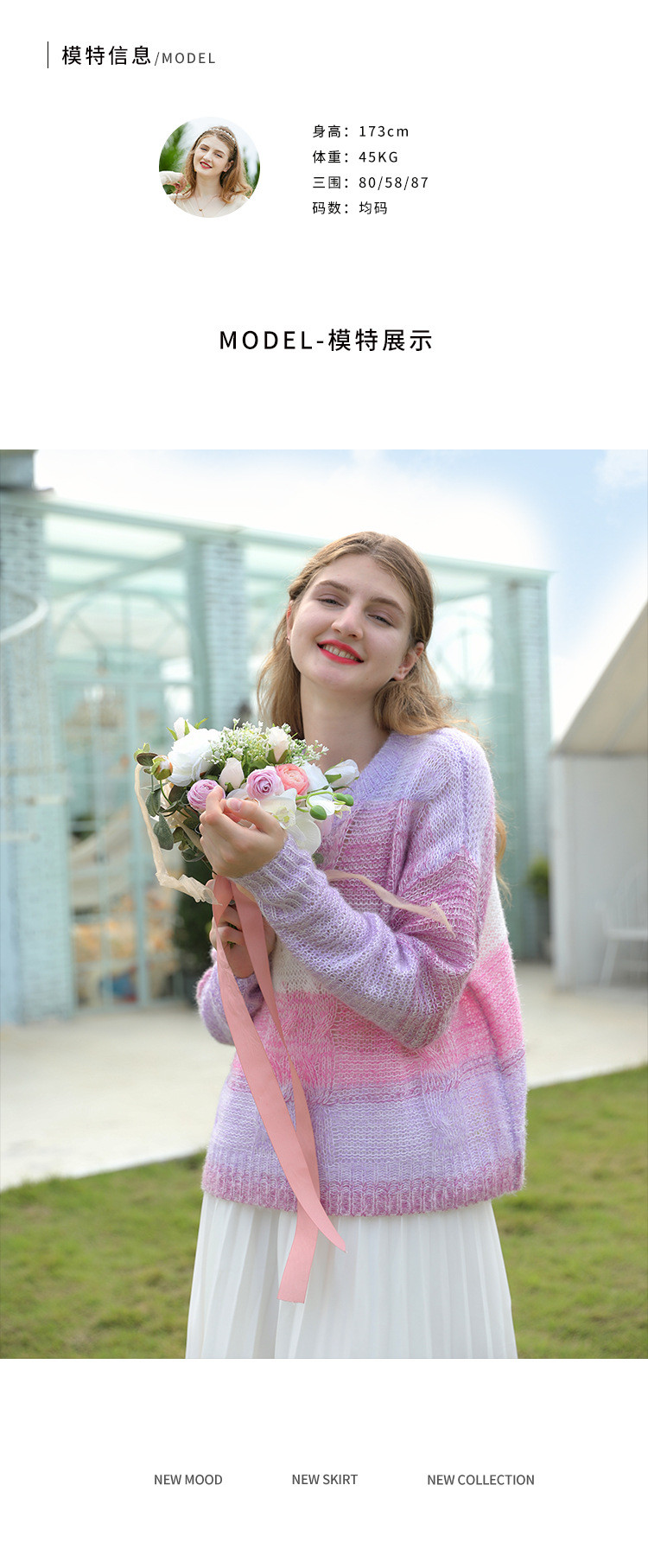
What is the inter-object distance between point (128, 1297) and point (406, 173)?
114 inches

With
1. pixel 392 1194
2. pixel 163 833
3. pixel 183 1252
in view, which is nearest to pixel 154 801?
pixel 163 833

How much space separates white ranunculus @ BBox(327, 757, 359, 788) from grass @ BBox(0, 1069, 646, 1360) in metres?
1.97

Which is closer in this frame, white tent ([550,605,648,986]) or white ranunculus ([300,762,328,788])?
white ranunculus ([300,762,328,788])

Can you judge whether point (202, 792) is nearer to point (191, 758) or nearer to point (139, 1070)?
point (191, 758)

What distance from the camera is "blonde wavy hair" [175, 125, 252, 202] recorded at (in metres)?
1.39

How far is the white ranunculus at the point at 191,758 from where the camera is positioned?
1.27m

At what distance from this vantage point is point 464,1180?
1.35m

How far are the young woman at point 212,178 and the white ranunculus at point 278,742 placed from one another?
74 centimetres

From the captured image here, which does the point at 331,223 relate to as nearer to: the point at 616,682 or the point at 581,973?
the point at 616,682

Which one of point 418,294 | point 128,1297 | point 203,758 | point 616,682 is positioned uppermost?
point 418,294

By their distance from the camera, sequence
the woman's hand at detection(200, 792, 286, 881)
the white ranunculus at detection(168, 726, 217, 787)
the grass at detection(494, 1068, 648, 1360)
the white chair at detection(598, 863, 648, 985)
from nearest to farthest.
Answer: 1. the woman's hand at detection(200, 792, 286, 881)
2. the white ranunculus at detection(168, 726, 217, 787)
3. the grass at detection(494, 1068, 648, 1360)
4. the white chair at detection(598, 863, 648, 985)

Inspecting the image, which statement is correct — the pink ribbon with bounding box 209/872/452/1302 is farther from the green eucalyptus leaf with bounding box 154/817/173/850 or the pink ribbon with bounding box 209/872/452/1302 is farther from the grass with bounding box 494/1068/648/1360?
the grass with bounding box 494/1068/648/1360

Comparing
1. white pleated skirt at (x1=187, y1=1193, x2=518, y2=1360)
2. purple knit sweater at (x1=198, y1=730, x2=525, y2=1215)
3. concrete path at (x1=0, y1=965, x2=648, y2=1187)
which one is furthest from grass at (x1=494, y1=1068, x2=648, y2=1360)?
purple knit sweater at (x1=198, y1=730, x2=525, y2=1215)

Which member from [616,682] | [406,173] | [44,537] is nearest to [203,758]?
[406,173]
